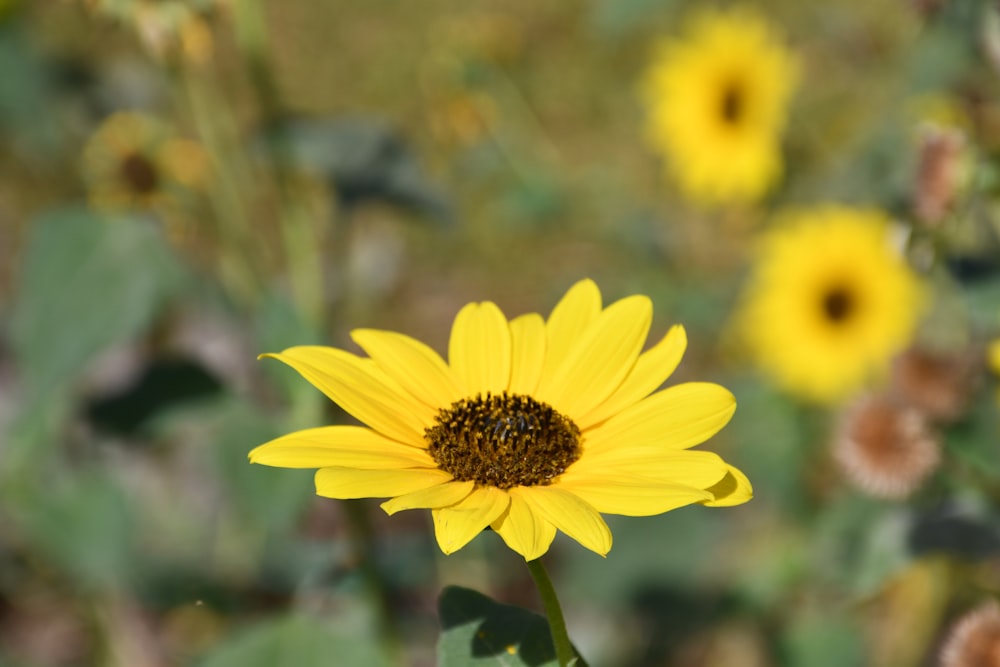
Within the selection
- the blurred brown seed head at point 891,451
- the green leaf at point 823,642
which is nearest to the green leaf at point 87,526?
the green leaf at point 823,642

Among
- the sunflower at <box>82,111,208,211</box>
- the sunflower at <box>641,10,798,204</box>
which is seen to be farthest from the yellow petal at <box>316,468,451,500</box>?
the sunflower at <box>641,10,798,204</box>

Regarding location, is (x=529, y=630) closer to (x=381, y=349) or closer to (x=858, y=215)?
(x=381, y=349)

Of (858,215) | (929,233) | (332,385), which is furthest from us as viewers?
(858,215)

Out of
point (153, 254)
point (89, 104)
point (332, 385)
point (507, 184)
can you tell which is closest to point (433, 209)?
point (153, 254)

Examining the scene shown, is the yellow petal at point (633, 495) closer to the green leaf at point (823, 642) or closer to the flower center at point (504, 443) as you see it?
the flower center at point (504, 443)

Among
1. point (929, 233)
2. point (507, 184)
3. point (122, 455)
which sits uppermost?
point (929, 233)

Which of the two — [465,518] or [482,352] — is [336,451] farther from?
[482,352]
